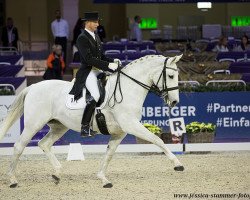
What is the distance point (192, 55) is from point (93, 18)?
10.1 meters

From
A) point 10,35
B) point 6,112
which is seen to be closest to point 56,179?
point 6,112

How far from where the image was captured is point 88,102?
11.4 metres

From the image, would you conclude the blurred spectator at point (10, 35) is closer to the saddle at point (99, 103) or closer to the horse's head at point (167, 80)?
the saddle at point (99, 103)

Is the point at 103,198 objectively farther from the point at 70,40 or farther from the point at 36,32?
the point at 36,32

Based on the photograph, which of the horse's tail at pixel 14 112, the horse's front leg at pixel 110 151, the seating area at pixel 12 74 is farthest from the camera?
the seating area at pixel 12 74

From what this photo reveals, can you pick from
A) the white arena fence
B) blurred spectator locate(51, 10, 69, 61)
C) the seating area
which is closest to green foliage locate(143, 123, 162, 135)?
the white arena fence

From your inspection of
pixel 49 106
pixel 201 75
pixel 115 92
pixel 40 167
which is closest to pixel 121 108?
pixel 115 92

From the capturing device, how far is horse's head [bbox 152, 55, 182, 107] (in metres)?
11.3

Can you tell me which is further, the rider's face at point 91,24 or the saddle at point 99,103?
the rider's face at point 91,24

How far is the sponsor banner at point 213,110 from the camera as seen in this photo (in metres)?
16.3

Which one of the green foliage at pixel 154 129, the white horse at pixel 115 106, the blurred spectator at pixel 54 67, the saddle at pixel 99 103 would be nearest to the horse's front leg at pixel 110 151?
the white horse at pixel 115 106

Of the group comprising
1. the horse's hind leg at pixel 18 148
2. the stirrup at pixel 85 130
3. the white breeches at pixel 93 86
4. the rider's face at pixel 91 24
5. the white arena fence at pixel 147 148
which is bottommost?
the white arena fence at pixel 147 148

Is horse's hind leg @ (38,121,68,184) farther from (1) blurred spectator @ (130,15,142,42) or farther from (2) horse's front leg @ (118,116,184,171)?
(1) blurred spectator @ (130,15,142,42)

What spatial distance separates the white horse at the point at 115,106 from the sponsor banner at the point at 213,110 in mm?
4477
